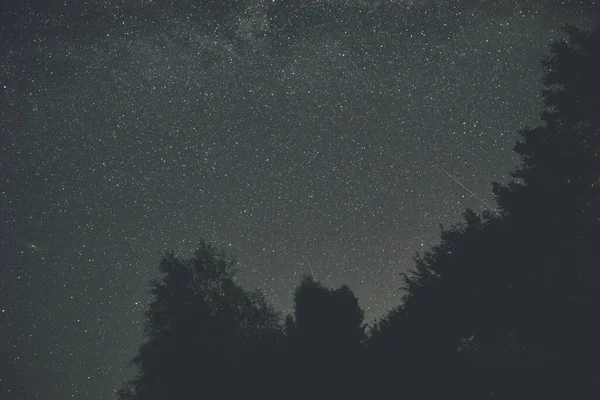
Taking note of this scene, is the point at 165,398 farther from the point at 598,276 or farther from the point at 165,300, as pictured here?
the point at 598,276

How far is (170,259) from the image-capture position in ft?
59.6

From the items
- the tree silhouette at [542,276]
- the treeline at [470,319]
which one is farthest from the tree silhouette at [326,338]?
the tree silhouette at [542,276]

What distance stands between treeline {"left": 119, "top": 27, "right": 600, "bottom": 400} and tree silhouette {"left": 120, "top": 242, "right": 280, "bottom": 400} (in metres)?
0.06

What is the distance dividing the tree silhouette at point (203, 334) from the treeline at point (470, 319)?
63 mm

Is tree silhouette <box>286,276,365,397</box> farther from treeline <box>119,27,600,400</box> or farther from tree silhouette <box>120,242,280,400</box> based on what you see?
tree silhouette <box>120,242,280,400</box>

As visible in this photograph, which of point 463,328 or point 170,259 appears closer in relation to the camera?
point 463,328

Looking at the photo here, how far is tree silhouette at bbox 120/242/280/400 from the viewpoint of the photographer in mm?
13414

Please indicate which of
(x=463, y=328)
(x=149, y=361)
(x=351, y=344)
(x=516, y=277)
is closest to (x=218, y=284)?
(x=149, y=361)

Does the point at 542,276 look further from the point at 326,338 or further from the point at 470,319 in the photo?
the point at 326,338

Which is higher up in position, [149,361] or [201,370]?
[149,361]

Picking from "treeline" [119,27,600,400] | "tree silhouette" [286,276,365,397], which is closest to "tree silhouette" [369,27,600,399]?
"treeline" [119,27,600,400]

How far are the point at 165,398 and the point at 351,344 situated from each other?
336 inches

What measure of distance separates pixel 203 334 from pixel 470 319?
1088 centimetres

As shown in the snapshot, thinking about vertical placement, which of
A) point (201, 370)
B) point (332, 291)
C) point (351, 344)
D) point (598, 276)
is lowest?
point (598, 276)
